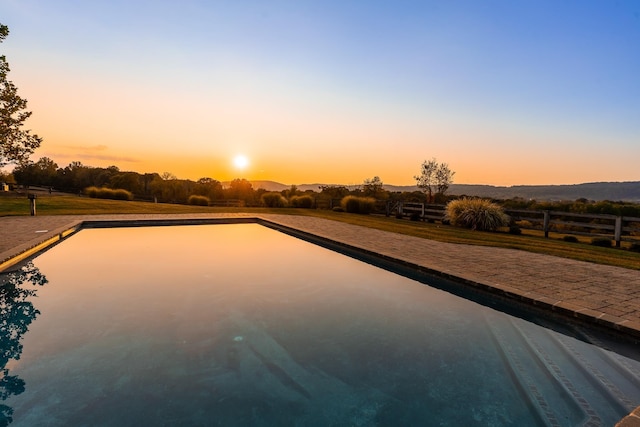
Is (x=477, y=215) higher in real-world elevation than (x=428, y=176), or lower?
lower

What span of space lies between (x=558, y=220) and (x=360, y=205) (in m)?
10.9

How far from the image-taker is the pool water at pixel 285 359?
257 centimetres

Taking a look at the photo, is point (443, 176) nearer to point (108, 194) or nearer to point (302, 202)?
point (302, 202)

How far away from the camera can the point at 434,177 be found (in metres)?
27.5

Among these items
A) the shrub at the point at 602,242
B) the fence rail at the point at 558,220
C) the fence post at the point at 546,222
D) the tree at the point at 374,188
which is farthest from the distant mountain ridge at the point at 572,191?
the shrub at the point at 602,242

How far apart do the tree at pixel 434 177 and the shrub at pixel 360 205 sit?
8.64 meters

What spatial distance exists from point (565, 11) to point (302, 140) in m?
13.7

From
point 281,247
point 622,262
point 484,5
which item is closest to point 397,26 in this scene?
point 484,5

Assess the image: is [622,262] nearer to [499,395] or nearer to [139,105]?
[499,395]

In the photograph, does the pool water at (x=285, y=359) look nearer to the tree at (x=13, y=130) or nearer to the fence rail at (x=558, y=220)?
the fence rail at (x=558, y=220)

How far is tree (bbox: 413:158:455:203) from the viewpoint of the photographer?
1071 inches

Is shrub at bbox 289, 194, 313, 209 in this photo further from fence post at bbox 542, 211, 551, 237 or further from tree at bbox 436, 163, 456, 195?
fence post at bbox 542, 211, 551, 237

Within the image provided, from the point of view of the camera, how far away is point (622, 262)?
24.2 feet

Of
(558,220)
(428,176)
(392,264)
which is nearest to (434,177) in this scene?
(428,176)
